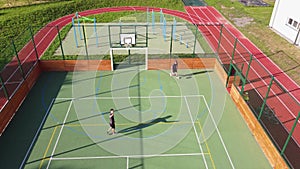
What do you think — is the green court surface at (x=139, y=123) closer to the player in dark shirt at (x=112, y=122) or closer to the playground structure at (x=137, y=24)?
the player in dark shirt at (x=112, y=122)

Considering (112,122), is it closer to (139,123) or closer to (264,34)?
(139,123)

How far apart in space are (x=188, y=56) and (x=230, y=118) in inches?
299

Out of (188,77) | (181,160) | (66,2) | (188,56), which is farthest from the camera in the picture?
(66,2)

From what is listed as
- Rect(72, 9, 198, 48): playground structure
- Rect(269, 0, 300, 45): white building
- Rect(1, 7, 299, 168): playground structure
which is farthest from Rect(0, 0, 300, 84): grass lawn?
Rect(72, 9, 198, 48): playground structure

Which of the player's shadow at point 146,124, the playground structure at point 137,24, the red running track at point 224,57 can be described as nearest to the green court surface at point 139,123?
the player's shadow at point 146,124

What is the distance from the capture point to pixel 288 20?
2542 cm

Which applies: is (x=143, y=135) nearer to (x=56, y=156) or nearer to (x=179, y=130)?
(x=179, y=130)

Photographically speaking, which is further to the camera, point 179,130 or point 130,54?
point 130,54

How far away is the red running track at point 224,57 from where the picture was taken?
15647mm

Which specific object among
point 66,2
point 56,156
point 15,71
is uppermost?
point 66,2

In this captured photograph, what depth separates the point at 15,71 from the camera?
17.5m

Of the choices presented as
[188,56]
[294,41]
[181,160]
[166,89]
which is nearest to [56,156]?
[181,160]

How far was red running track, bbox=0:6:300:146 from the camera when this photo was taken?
51.3ft

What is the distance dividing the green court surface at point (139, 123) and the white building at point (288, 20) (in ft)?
36.4
